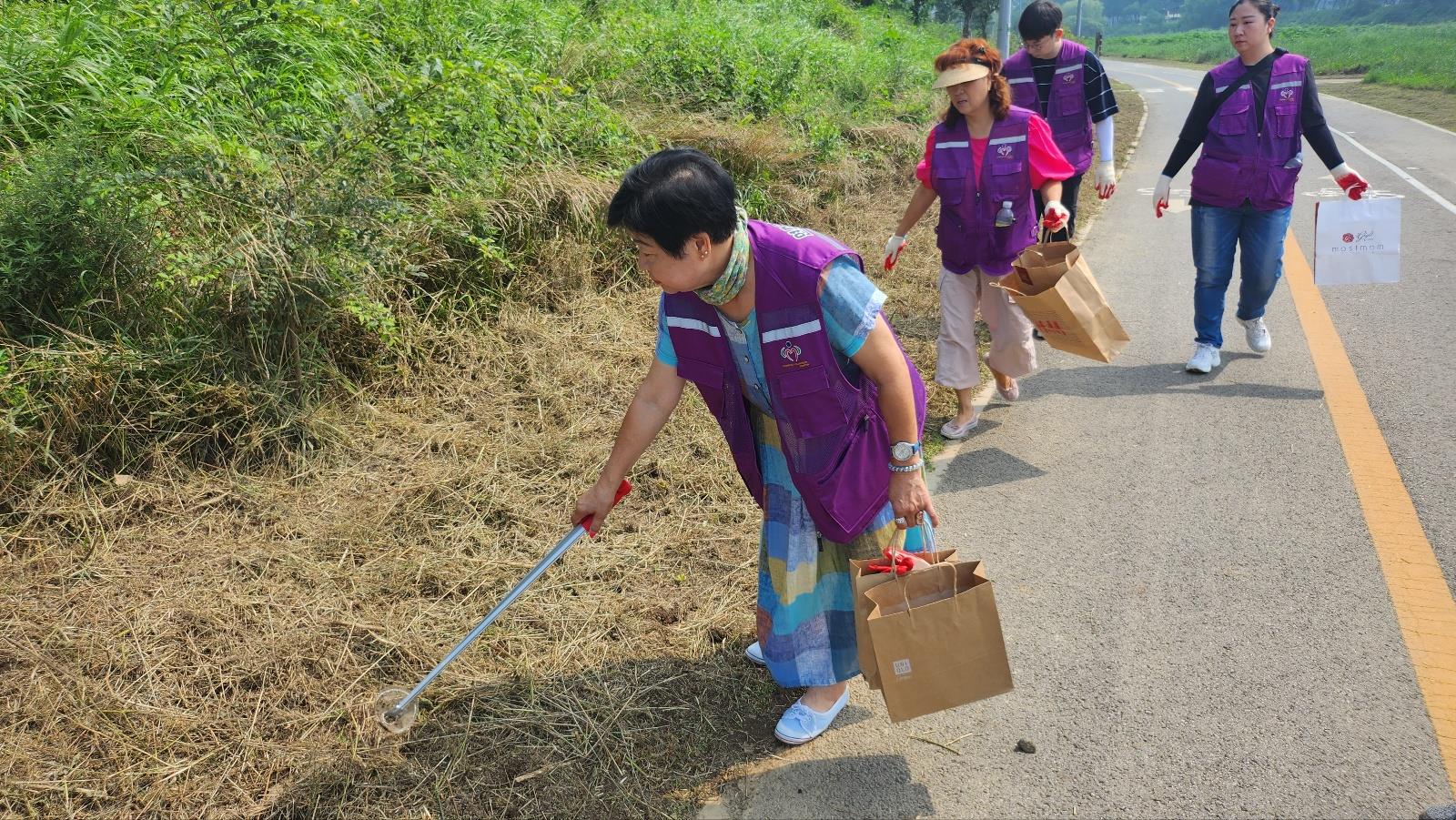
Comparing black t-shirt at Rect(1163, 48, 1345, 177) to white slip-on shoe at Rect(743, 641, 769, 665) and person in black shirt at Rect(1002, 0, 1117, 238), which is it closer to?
person in black shirt at Rect(1002, 0, 1117, 238)

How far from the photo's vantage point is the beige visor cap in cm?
445

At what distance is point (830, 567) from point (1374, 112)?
802 inches

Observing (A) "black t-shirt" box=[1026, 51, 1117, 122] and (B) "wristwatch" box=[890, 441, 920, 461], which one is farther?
(A) "black t-shirt" box=[1026, 51, 1117, 122]

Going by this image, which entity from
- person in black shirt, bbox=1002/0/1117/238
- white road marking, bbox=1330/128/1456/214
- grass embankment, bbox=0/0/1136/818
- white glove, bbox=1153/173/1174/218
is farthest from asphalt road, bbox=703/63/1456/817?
white road marking, bbox=1330/128/1456/214

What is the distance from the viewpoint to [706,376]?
2688mm

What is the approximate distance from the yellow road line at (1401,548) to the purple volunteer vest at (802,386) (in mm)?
1756

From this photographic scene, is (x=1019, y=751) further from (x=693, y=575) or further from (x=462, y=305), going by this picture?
(x=462, y=305)

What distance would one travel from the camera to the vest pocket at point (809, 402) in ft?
8.32

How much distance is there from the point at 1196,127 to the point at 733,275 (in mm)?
4197

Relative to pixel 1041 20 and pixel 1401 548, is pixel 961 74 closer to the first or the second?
pixel 1041 20

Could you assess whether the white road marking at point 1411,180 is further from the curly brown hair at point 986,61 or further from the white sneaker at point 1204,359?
the curly brown hair at point 986,61

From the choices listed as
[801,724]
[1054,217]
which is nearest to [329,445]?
[801,724]

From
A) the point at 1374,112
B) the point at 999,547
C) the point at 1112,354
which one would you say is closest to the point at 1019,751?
the point at 999,547

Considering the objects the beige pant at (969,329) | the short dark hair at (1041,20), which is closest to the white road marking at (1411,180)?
the short dark hair at (1041,20)
